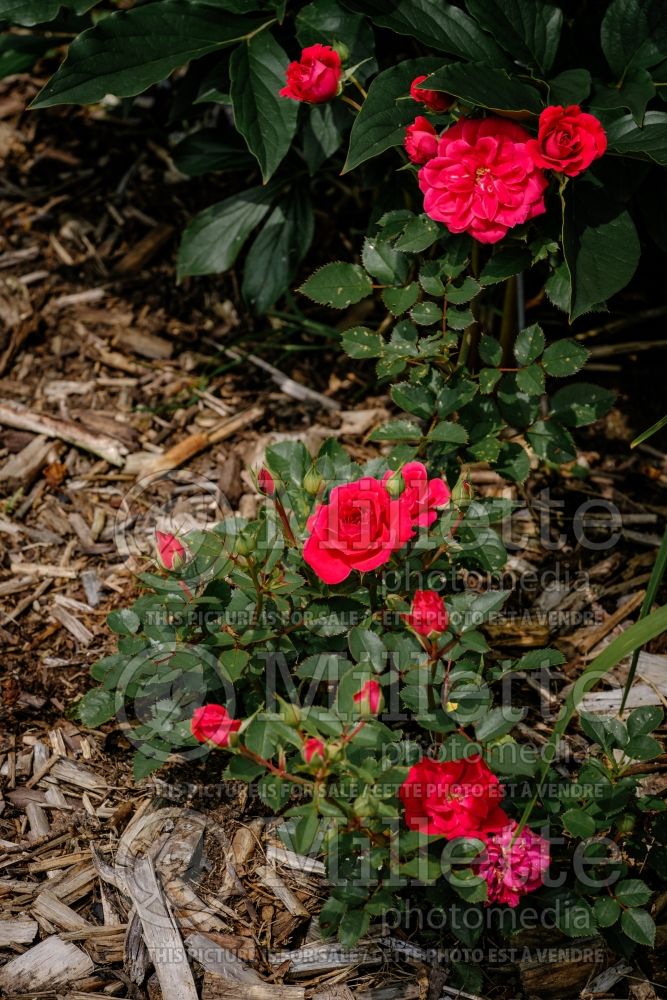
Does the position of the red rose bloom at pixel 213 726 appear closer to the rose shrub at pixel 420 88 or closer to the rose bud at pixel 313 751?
the rose bud at pixel 313 751

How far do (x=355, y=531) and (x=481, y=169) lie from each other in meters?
0.64

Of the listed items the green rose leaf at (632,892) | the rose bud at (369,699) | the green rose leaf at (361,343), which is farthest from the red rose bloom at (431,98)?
the green rose leaf at (632,892)

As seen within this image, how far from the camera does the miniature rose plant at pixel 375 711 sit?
4.03 ft

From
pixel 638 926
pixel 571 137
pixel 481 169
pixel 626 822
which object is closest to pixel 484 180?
pixel 481 169

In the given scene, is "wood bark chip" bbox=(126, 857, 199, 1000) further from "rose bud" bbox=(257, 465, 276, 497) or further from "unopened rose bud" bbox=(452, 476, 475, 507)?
"unopened rose bud" bbox=(452, 476, 475, 507)

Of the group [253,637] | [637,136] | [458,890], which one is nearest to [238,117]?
[637,136]

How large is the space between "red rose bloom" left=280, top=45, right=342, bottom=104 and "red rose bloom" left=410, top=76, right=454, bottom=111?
0.13m

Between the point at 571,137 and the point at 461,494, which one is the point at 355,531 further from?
the point at 571,137

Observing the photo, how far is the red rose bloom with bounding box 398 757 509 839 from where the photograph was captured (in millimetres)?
1215

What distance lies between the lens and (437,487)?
1.36 m

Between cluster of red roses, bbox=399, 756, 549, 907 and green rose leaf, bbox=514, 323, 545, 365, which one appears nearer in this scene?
cluster of red roses, bbox=399, 756, 549, 907

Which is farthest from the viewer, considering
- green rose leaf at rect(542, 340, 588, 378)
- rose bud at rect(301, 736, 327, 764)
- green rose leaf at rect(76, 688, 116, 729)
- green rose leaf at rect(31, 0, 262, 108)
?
green rose leaf at rect(31, 0, 262, 108)

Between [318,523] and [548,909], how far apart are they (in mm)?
660

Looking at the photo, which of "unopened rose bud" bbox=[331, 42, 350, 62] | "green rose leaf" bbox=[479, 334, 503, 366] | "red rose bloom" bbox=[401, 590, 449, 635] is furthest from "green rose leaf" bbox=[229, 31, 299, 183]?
"red rose bloom" bbox=[401, 590, 449, 635]
